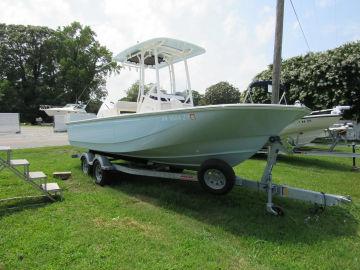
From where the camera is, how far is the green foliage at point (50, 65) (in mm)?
48531

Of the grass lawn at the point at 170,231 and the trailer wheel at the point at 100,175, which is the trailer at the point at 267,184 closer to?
the grass lawn at the point at 170,231

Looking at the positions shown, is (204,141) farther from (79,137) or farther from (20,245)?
(79,137)

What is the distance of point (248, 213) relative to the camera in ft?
17.3

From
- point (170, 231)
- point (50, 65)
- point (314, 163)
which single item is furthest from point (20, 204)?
point (50, 65)

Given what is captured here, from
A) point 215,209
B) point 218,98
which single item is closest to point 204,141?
point 215,209

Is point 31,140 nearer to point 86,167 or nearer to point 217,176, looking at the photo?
point 86,167

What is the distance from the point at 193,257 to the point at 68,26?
174ft

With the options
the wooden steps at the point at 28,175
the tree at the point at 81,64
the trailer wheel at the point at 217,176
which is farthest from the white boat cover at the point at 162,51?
the tree at the point at 81,64

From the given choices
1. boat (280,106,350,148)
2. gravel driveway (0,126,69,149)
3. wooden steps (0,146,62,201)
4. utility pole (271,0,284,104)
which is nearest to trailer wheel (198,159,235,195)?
wooden steps (0,146,62,201)

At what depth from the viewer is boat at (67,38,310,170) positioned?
4965 mm

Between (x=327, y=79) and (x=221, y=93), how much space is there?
109 feet

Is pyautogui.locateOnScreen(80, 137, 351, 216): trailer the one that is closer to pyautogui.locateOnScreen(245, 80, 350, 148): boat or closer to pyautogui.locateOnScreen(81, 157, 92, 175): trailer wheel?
pyautogui.locateOnScreen(81, 157, 92, 175): trailer wheel

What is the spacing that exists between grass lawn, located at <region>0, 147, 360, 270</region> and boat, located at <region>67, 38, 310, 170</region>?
84 cm

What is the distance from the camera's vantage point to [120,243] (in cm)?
415
